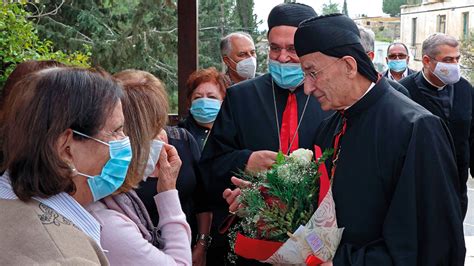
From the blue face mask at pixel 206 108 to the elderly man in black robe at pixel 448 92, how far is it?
2439 mm

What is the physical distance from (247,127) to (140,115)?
3.48ft

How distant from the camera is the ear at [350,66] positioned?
2.86 m

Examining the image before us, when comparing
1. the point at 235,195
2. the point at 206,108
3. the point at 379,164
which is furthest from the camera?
the point at 206,108

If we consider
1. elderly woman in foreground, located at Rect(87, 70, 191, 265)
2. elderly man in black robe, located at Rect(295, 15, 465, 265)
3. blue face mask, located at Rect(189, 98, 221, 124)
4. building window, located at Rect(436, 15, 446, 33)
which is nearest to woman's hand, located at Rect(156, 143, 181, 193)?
elderly woman in foreground, located at Rect(87, 70, 191, 265)

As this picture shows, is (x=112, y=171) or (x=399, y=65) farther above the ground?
(x=112, y=171)

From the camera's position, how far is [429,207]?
2.69 m

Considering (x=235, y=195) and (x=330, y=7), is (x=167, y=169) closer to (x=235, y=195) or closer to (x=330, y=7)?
(x=235, y=195)

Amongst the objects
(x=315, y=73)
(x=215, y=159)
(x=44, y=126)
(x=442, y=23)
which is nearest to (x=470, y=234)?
(x=215, y=159)

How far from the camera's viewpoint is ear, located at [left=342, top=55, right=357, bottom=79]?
2863mm

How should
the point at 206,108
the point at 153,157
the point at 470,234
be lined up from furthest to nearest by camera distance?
1. the point at 470,234
2. the point at 206,108
3. the point at 153,157

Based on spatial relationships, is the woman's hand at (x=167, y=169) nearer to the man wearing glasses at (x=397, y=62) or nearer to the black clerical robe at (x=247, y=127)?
the black clerical robe at (x=247, y=127)

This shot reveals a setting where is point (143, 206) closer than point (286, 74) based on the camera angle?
Yes

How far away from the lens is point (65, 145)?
6.88 feet

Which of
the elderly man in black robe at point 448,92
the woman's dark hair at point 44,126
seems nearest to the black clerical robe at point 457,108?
the elderly man in black robe at point 448,92
